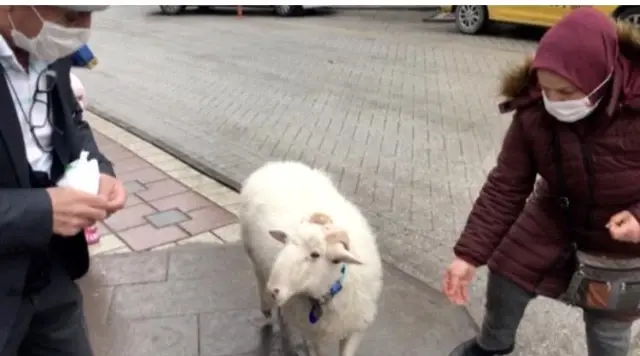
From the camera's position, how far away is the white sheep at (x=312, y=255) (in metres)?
2.91

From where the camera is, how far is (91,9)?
1946 mm

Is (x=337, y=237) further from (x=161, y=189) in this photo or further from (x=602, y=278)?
(x=161, y=189)

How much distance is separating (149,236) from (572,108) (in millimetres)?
3396

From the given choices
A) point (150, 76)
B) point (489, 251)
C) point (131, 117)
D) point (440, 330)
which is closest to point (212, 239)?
point (440, 330)

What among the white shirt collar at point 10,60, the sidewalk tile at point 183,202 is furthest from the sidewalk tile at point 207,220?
the white shirt collar at point 10,60

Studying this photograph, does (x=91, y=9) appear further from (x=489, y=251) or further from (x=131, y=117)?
(x=131, y=117)

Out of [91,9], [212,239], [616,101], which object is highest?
[91,9]

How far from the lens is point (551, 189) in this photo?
273 cm

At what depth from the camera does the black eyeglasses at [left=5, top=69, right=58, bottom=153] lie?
203 centimetres

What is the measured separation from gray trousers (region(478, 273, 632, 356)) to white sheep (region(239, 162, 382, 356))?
558mm

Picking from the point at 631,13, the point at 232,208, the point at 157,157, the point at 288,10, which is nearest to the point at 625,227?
the point at 232,208

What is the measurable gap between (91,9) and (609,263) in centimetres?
202

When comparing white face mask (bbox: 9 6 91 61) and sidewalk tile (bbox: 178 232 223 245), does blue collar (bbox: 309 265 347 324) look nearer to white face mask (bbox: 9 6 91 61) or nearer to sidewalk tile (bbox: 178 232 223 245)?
white face mask (bbox: 9 6 91 61)

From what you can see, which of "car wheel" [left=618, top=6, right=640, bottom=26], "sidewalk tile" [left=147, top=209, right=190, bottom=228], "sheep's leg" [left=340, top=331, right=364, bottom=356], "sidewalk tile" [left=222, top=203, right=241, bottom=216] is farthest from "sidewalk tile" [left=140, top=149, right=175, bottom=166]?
"car wheel" [left=618, top=6, right=640, bottom=26]
